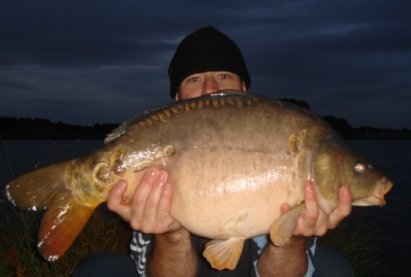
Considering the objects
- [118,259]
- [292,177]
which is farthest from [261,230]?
[118,259]

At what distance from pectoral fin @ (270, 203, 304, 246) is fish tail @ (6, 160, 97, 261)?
2.95 ft

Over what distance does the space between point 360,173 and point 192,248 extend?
1.14 meters

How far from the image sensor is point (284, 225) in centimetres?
231

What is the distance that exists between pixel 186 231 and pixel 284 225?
2.46ft

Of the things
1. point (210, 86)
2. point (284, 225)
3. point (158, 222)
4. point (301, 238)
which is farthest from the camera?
point (210, 86)

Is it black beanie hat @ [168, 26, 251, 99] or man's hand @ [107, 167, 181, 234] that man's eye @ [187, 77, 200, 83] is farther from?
man's hand @ [107, 167, 181, 234]

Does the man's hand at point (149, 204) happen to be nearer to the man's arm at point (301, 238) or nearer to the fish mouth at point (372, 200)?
the man's arm at point (301, 238)

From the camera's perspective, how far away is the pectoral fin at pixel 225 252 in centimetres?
242

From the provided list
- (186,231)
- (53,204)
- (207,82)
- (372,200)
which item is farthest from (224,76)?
(53,204)

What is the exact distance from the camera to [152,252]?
311 centimetres

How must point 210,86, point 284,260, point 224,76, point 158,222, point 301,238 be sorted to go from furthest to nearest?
point 224,76 < point 210,86 < point 284,260 < point 301,238 < point 158,222

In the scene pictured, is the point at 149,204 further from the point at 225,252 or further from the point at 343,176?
the point at 343,176

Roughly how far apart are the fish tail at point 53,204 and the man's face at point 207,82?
145cm

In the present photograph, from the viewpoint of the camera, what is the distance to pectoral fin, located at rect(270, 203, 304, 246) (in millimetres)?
2305
